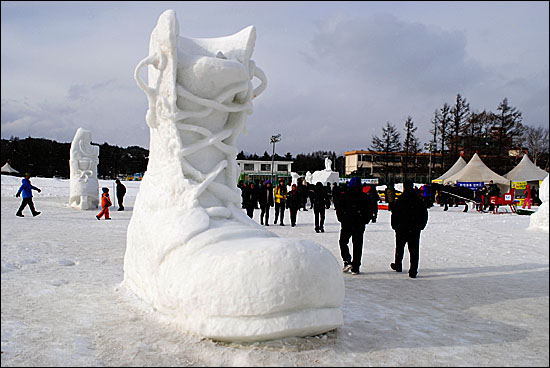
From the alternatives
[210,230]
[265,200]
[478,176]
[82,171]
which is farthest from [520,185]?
[82,171]

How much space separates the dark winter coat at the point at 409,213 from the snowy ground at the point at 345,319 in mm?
768

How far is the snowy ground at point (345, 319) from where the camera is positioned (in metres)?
3.08

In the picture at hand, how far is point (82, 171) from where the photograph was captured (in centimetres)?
1666

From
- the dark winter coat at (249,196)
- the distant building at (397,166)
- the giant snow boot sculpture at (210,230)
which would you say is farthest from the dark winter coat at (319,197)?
the distant building at (397,166)

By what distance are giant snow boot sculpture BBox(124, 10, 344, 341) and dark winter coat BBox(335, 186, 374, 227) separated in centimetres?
256

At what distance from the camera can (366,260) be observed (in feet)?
25.1


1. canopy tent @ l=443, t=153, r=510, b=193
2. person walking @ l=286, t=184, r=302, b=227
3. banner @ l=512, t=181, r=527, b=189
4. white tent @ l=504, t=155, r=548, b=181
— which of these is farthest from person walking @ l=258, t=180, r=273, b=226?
canopy tent @ l=443, t=153, r=510, b=193

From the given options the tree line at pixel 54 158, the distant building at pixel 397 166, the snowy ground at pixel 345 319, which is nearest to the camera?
the snowy ground at pixel 345 319

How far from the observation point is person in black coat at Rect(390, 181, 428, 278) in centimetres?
638

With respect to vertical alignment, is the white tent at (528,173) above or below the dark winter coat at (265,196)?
above

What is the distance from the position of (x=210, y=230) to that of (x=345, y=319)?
160 centimetres

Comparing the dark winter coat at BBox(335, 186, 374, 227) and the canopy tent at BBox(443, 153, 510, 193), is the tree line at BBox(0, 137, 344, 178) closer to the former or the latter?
the dark winter coat at BBox(335, 186, 374, 227)

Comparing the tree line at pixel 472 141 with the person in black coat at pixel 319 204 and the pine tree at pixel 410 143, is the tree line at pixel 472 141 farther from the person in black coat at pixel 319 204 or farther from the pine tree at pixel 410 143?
the person in black coat at pixel 319 204

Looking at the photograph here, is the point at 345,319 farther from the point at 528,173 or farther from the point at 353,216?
the point at 528,173
